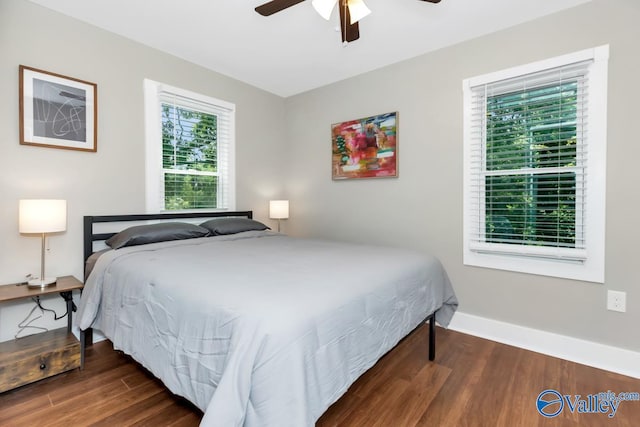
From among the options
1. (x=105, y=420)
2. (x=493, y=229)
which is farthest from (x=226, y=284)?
(x=493, y=229)

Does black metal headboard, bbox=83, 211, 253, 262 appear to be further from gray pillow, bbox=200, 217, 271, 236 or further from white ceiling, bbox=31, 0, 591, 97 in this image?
white ceiling, bbox=31, 0, 591, 97

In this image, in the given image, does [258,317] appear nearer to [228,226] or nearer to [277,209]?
[228,226]

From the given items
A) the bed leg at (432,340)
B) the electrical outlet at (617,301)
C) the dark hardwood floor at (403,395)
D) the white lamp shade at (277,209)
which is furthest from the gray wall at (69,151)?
the electrical outlet at (617,301)

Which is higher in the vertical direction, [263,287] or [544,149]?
[544,149]

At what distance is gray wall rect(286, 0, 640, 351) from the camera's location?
6.95ft

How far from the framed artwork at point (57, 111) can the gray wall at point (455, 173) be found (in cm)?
224

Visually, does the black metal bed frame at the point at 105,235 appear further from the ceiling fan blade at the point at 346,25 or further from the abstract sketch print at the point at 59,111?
the ceiling fan blade at the point at 346,25

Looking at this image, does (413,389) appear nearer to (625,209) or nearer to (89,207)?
(625,209)

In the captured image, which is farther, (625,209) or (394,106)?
(394,106)

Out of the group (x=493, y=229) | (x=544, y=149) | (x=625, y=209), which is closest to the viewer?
(x=625, y=209)

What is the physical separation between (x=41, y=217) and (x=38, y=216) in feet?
0.05

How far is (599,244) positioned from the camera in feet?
7.19

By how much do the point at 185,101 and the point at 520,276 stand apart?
3476 millimetres

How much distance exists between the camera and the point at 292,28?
2.62 metres
